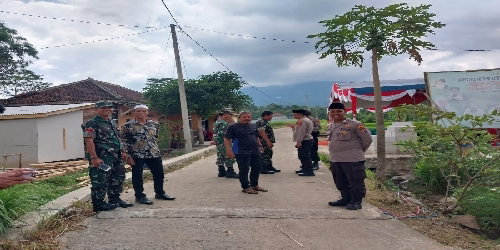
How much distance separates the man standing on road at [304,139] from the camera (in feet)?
25.3

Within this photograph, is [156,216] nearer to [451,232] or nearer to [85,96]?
[451,232]

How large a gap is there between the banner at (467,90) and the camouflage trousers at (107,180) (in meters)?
10.4

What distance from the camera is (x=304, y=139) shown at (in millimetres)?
7918

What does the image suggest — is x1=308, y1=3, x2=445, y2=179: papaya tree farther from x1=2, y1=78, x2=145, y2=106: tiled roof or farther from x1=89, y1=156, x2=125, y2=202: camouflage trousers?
x1=2, y1=78, x2=145, y2=106: tiled roof

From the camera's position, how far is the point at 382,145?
8727 millimetres

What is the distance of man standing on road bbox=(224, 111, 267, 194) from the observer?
6062mm

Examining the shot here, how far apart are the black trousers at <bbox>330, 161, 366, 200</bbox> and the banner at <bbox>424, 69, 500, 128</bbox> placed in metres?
8.16

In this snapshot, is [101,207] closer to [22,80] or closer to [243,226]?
[243,226]

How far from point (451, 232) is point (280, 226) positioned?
2019 millimetres

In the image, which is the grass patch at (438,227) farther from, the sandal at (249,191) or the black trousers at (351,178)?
the sandal at (249,191)

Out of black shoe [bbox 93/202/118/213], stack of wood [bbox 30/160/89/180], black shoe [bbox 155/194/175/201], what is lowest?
stack of wood [bbox 30/160/89/180]

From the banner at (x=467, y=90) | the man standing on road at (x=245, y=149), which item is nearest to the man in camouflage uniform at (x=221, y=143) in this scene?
the man standing on road at (x=245, y=149)

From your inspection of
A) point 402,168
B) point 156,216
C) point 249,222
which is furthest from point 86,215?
point 402,168

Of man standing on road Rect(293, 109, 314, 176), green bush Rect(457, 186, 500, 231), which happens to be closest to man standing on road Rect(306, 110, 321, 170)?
man standing on road Rect(293, 109, 314, 176)
